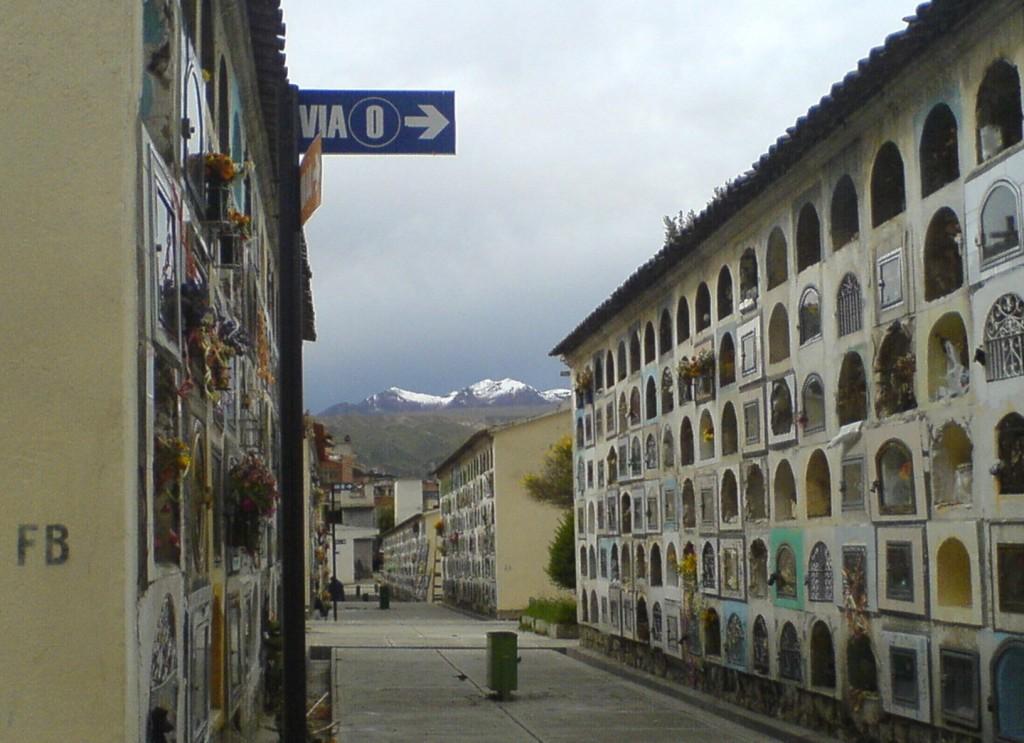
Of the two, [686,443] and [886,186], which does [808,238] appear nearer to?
[886,186]

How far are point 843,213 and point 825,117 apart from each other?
3.55 feet

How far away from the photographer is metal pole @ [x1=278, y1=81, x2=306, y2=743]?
17.9 feet

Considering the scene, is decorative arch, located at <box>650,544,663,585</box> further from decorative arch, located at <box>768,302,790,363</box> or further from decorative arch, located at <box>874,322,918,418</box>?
decorative arch, located at <box>874,322,918,418</box>

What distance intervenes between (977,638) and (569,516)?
27.9m

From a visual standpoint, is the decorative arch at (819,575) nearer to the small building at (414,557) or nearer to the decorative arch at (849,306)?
the decorative arch at (849,306)

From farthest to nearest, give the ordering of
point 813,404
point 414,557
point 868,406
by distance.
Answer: point 414,557 → point 813,404 → point 868,406

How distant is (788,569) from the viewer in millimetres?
15445

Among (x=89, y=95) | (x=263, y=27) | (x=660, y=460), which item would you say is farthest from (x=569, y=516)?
(x=89, y=95)

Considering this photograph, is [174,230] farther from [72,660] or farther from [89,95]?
[72,660]

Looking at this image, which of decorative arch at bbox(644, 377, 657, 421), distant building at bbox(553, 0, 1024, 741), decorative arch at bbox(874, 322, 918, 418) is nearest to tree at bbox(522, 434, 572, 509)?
decorative arch at bbox(644, 377, 657, 421)

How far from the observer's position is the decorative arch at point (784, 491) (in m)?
15.4

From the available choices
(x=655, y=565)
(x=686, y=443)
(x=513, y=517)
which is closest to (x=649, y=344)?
(x=686, y=443)

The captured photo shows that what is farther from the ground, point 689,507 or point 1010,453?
point 1010,453

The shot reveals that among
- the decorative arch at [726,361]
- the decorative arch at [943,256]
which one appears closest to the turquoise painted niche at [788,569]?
the decorative arch at [726,361]
